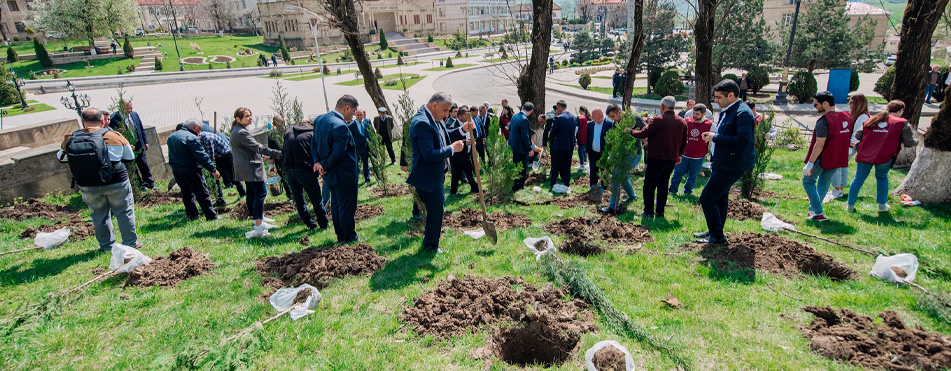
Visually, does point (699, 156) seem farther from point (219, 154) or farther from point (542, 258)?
point (219, 154)

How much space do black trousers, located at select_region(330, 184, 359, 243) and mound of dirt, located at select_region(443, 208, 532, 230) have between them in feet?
4.84

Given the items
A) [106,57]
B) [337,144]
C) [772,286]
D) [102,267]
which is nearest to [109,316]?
[102,267]

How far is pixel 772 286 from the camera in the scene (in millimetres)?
4578

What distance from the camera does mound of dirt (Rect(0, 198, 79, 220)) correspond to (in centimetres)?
757

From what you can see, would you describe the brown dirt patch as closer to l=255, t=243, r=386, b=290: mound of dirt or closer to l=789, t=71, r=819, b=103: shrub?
l=255, t=243, r=386, b=290: mound of dirt

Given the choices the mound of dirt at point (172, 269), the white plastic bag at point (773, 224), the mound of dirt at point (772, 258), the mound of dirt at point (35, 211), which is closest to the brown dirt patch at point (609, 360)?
the mound of dirt at point (772, 258)

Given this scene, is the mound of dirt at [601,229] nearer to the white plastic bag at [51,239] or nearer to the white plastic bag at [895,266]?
the white plastic bag at [895,266]

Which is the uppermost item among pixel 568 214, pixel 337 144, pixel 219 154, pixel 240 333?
pixel 337 144

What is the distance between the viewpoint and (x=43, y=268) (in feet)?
17.6

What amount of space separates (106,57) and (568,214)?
64674mm

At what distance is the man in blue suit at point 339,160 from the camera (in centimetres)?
548

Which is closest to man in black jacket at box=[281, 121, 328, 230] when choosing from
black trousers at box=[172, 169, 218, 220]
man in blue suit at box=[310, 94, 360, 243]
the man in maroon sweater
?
man in blue suit at box=[310, 94, 360, 243]

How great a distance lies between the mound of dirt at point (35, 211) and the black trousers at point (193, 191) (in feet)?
7.61

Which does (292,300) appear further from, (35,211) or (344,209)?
(35,211)
